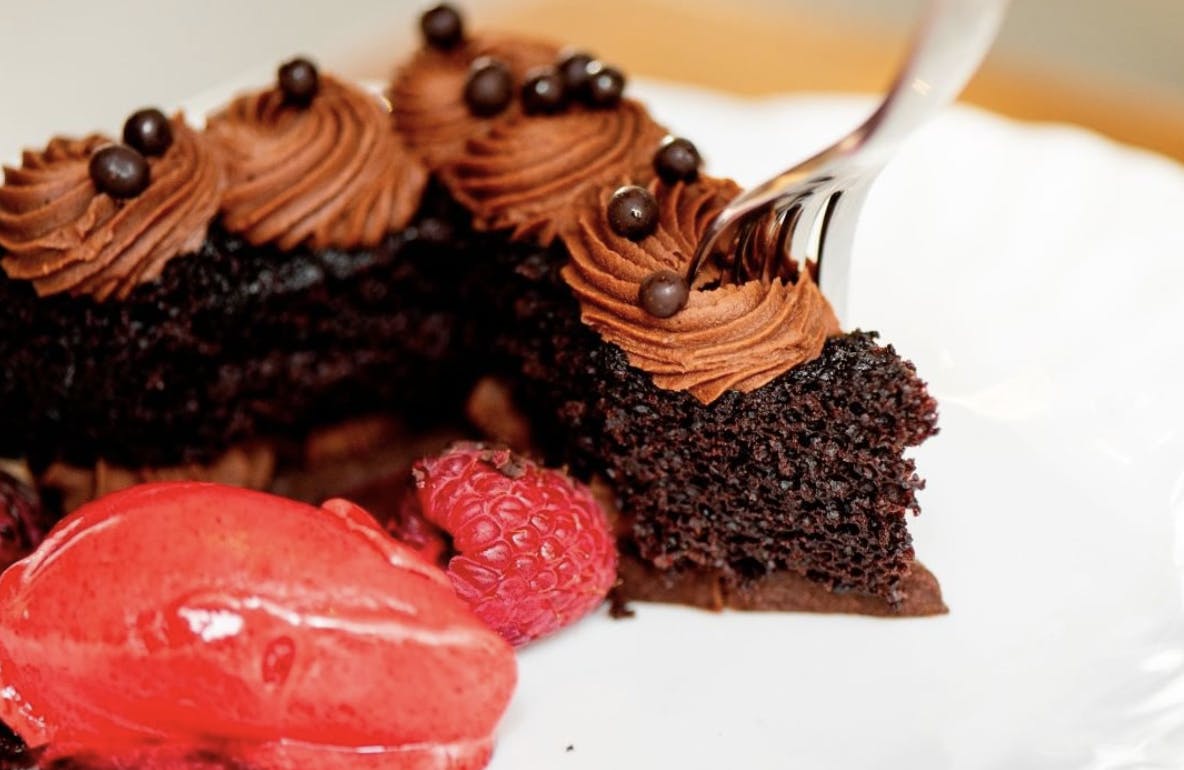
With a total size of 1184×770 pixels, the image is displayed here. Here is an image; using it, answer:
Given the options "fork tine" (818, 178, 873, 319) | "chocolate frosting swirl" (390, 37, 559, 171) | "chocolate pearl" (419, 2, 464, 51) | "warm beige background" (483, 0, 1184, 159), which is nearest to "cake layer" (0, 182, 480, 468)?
"chocolate frosting swirl" (390, 37, 559, 171)

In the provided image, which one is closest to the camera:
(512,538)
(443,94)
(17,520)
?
(512,538)

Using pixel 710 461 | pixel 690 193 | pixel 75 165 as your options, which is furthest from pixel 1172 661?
pixel 75 165

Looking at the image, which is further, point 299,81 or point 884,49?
point 884,49

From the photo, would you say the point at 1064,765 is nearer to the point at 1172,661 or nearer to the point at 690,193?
the point at 1172,661

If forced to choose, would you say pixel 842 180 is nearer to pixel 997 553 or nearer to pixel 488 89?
pixel 997 553

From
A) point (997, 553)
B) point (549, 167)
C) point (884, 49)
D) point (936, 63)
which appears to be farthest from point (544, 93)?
point (884, 49)
